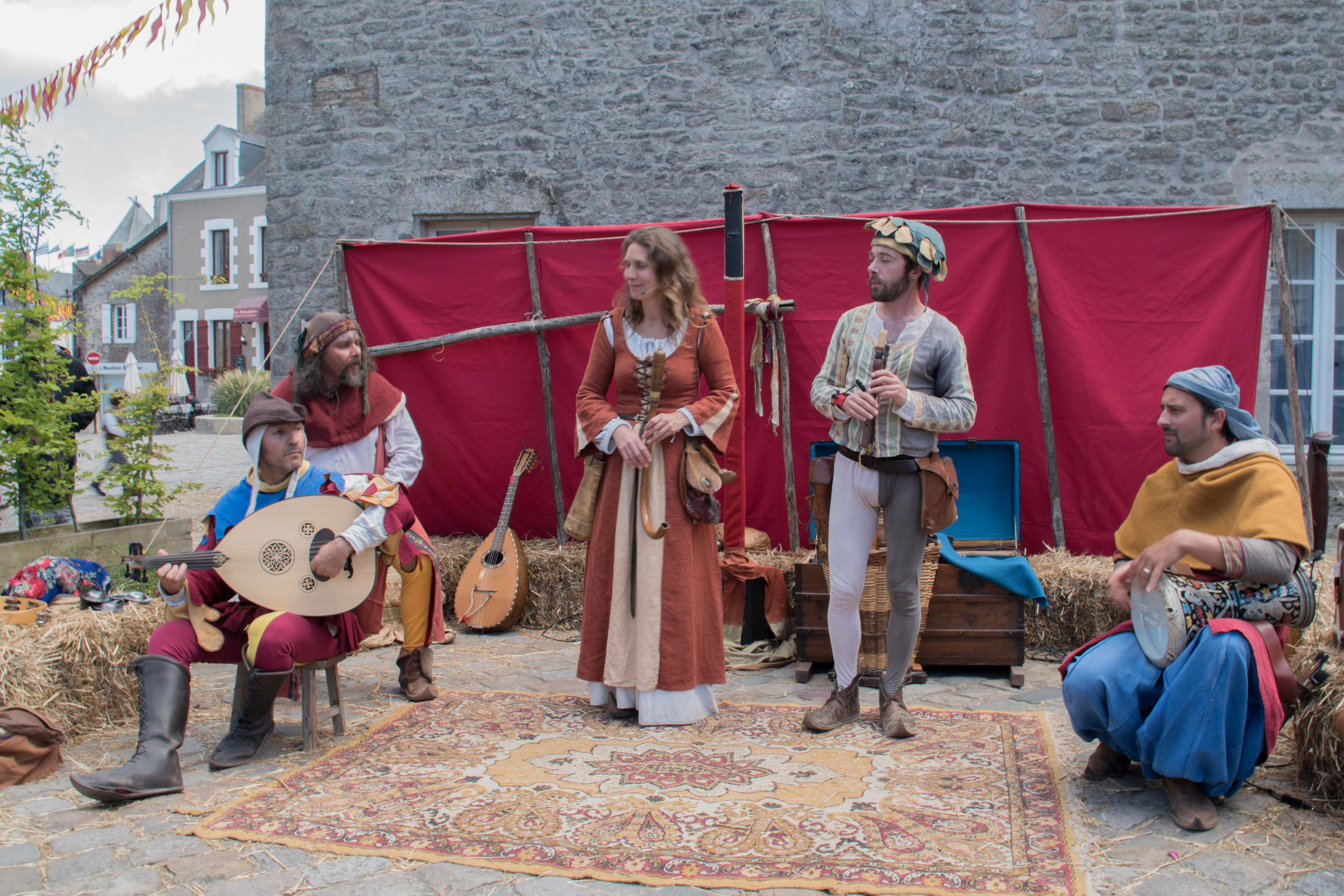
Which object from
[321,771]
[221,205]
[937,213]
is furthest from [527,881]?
[221,205]

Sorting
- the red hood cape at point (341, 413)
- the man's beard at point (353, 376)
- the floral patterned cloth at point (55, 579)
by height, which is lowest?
the floral patterned cloth at point (55, 579)

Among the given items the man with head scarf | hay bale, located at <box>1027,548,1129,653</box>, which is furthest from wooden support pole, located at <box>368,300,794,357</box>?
hay bale, located at <box>1027,548,1129,653</box>

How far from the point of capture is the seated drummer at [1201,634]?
2.83 m

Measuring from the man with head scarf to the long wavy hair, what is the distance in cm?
109

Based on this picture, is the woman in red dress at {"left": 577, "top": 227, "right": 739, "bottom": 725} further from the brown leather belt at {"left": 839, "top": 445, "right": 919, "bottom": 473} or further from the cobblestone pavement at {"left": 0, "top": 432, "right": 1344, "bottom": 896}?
the cobblestone pavement at {"left": 0, "top": 432, "right": 1344, "bottom": 896}

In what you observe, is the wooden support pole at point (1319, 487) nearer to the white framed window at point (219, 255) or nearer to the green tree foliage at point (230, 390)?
the green tree foliage at point (230, 390)

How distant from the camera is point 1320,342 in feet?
23.4

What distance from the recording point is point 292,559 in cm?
356

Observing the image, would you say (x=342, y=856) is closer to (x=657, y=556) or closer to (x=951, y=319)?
(x=657, y=556)

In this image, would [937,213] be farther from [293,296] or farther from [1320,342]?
[293,296]

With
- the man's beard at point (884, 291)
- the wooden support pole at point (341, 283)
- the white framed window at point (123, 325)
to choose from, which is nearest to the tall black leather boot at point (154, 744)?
the man's beard at point (884, 291)

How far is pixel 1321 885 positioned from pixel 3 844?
11.2 feet

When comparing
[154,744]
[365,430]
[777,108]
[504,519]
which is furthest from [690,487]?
[777,108]

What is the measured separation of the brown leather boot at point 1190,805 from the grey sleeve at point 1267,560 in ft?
1.97
